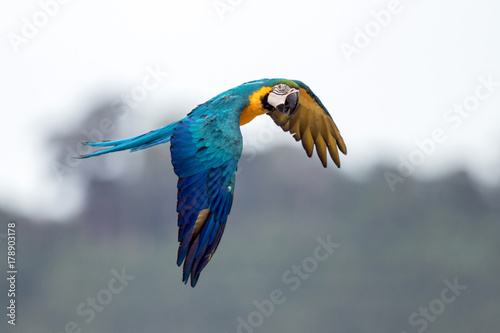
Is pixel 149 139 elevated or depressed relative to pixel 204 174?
elevated

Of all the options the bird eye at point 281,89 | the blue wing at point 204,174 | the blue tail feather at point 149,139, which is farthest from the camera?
the bird eye at point 281,89

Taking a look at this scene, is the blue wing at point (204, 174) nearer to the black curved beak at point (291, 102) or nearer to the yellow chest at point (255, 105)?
the yellow chest at point (255, 105)

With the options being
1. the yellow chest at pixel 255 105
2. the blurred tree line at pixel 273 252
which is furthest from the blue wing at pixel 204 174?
the blurred tree line at pixel 273 252

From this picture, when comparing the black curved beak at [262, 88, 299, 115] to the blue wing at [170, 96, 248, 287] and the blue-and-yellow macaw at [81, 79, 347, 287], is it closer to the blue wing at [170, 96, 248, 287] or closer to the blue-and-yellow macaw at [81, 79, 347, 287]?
the blue-and-yellow macaw at [81, 79, 347, 287]

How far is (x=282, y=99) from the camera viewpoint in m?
4.38

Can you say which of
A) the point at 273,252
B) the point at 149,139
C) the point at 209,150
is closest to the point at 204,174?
the point at 209,150

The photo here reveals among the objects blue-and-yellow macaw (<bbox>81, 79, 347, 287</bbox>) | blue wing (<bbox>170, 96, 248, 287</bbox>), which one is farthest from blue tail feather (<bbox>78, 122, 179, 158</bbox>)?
blue wing (<bbox>170, 96, 248, 287</bbox>)

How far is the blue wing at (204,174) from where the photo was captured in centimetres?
372

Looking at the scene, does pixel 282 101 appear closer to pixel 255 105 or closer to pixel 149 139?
pixel 255 105

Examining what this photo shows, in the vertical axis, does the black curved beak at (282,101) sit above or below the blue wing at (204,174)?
above

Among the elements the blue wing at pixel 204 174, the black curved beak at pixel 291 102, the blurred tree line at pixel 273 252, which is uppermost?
the blurred tree line at pixel 273 252

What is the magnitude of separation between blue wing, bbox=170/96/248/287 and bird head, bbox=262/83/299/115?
0.63ft

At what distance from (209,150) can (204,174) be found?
131mm

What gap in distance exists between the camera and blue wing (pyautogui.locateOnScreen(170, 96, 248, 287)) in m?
3.72
